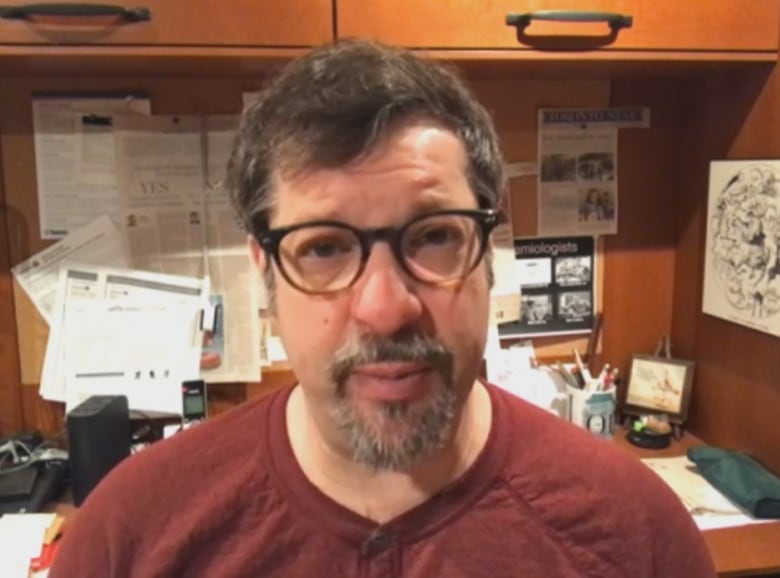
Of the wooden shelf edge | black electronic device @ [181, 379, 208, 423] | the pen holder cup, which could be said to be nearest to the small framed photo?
the pen holder cup

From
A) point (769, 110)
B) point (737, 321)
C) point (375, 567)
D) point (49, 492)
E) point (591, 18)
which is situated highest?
→ point (591, 18)

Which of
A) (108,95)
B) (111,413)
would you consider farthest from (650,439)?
(108,95)

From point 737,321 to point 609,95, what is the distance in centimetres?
53

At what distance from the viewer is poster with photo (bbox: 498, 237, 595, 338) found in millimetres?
1666

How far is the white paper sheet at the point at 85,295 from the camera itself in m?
1.51

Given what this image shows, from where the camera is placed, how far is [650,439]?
63.7 inches

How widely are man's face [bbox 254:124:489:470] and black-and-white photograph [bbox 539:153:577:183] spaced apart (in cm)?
86

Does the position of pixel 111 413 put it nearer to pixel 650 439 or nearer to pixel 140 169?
pixel 140 169

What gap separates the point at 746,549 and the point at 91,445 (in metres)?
1.09

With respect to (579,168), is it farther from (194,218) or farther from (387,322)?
(387,322)

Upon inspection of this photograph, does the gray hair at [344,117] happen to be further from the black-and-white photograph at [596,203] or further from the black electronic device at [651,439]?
the black electronic device at [651,439]

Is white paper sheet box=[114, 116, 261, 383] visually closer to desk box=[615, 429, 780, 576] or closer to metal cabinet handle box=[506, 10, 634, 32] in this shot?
metal cabinet handle box=[506, 10, 634, 32]

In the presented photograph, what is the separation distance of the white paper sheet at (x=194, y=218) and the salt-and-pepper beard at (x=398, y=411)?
79 cm

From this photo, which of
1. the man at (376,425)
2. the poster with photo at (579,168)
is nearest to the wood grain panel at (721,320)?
the poster with photo at (579,168)
